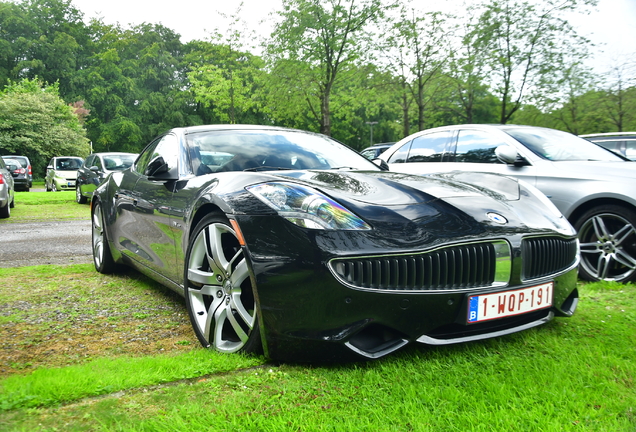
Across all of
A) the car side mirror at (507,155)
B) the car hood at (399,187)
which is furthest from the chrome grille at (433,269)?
the car side mirror at (507,155)

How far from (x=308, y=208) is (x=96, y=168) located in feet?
43.9

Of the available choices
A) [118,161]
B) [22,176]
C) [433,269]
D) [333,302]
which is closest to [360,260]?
[333,302]

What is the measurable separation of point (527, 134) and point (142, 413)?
5.09 metres

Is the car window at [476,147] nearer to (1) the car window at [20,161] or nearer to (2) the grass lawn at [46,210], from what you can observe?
(2) the grass lawn at [46,210]

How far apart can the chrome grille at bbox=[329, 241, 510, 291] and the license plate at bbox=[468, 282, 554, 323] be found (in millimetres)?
67

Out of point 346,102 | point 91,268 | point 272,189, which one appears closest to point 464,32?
point 346,102

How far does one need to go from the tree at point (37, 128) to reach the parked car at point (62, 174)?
38.4ft

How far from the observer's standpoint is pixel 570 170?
16.6 ft

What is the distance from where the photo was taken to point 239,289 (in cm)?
268

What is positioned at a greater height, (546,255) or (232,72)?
(232,72)

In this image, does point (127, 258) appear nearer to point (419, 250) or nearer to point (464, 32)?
point (419, 250)

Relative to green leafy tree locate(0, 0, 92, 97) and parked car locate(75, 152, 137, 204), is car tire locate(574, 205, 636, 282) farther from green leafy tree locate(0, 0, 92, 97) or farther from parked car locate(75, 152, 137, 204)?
green leafy tree locate(0, 0, 92, 97)

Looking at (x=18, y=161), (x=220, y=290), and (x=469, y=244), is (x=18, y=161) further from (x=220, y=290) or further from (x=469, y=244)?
(x=469, y=244)

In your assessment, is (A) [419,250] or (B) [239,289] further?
(B) [239,289]
